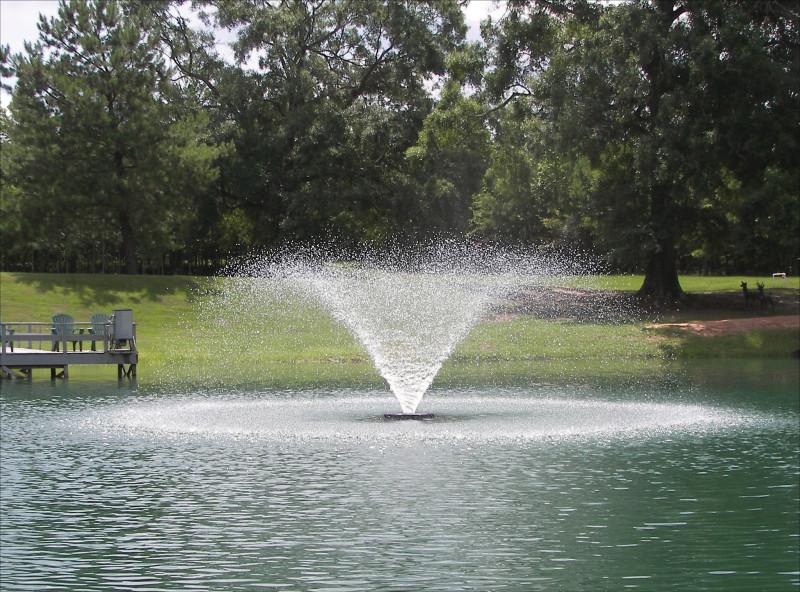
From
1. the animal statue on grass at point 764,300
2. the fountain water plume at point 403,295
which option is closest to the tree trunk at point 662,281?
the animal statue on grass at point 764,300

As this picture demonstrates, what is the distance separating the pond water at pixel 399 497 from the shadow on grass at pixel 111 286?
2722 centimetres

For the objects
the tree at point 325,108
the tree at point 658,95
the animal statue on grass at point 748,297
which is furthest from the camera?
the tree at point 325,108

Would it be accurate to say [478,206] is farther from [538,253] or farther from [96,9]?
[96,9]

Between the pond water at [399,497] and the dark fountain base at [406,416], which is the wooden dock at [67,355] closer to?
the pond water at [399,497]

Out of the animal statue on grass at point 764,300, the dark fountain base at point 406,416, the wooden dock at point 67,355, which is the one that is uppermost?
the animal statue on grass at point 764,300

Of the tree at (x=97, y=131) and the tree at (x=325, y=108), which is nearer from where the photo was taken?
the tree at (x=97, y=131)

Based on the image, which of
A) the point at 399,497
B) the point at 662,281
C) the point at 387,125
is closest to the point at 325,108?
the point at 387,125

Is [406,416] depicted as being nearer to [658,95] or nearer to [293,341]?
[293,341]

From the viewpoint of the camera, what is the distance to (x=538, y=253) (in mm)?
95188

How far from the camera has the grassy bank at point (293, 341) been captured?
3638cm

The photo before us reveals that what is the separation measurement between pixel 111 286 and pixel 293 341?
15728 millimetres

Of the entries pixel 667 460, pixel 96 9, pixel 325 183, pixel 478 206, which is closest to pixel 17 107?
pixel 96 9

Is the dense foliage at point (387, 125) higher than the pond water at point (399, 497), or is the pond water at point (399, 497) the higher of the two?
the dense foliage at point (387, 125)

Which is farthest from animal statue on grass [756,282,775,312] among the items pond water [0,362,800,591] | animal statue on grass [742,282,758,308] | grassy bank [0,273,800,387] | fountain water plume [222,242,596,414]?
pond water [0,362,800,591]
